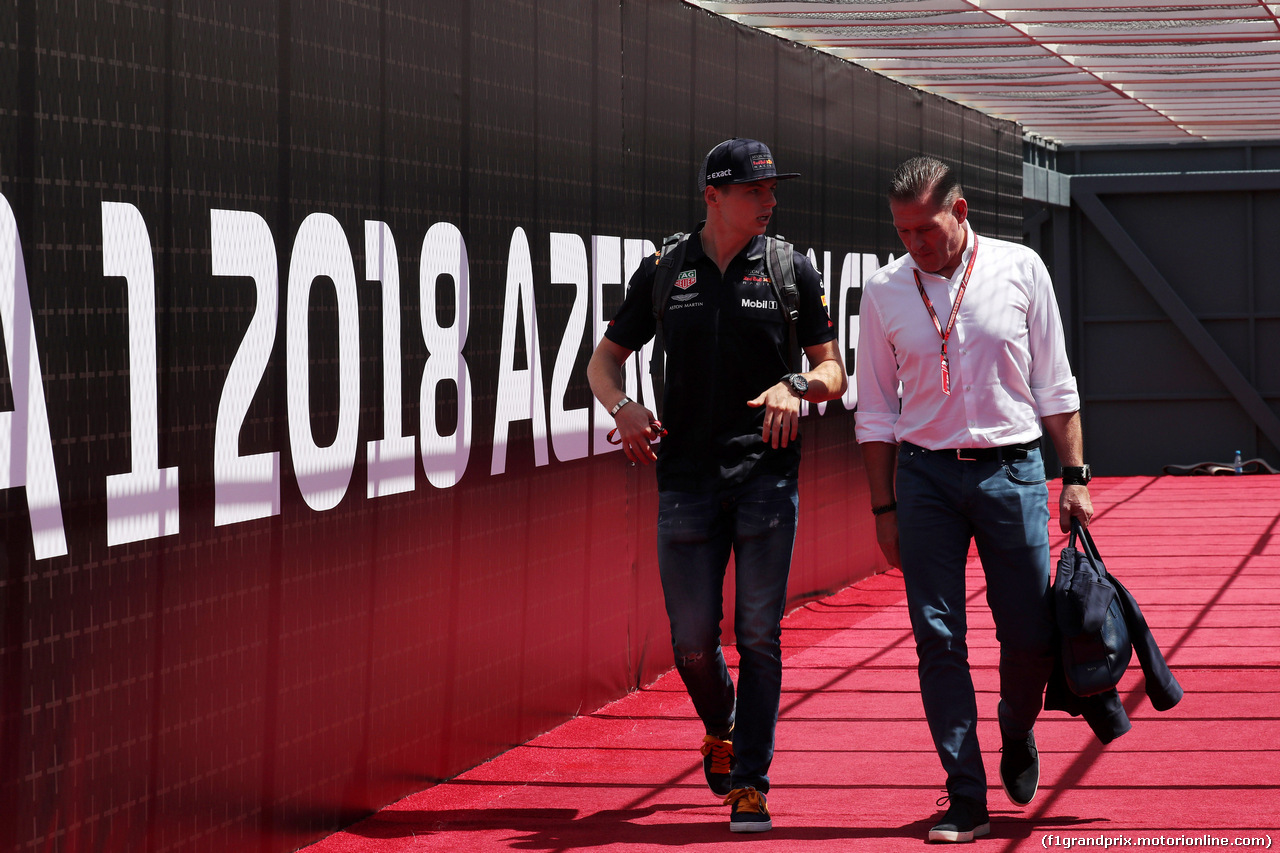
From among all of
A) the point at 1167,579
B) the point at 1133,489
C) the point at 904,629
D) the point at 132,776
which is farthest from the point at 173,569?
the point at 1133,489

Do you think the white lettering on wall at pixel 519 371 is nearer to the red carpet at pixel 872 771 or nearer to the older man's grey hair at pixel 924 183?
the red carpet at pixel 872 771

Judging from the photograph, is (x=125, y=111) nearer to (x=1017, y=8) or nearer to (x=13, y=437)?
(x=13, y=437)

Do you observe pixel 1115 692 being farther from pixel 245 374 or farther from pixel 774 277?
pixel 245 374

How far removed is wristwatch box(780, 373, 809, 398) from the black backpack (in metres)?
0.26

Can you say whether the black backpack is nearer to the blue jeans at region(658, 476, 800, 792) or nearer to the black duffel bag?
the blue jeans at region(658, 476, 800, 792)

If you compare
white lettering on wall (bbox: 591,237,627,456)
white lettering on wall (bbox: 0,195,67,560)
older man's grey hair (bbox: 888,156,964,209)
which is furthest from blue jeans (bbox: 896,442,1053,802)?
white lettering on wall (bbox: 0,195,67,560)

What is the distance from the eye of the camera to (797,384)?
4.56m

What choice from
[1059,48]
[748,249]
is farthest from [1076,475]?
[1059,48]

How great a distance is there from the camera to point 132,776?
3.90 m

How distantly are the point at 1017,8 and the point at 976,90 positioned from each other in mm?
3156

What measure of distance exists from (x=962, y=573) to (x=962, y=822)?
2.33 ft

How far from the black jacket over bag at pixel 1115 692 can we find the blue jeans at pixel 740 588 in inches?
32.0

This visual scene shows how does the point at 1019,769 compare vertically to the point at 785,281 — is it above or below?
below

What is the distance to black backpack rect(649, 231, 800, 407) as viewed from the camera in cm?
476
